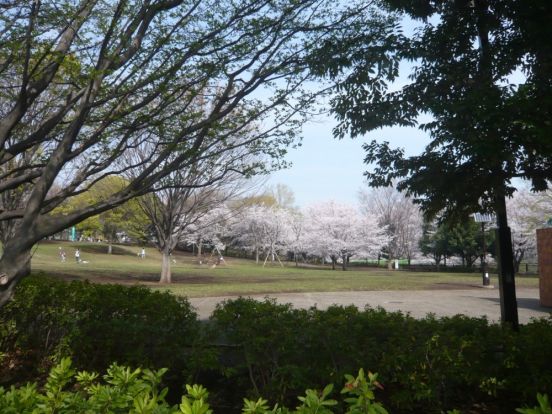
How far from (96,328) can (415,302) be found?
37.4 feet

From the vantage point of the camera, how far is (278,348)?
4199 mm

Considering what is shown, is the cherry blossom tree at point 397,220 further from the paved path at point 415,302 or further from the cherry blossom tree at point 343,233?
the paved path at point 415,302

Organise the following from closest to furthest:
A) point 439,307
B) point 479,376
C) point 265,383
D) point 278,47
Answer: point 479,376
point 265,383
point 278,47
point 439,307

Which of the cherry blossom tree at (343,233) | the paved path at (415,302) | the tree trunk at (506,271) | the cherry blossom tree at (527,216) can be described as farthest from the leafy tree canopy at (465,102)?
the cherry blossom tree at (343,233)

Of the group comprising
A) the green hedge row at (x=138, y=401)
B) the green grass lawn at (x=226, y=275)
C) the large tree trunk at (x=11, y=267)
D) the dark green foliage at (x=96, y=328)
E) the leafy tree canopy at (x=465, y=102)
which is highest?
the leafy tree canopy at (x=465, y=102)

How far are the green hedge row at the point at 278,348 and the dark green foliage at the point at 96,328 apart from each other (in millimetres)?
13


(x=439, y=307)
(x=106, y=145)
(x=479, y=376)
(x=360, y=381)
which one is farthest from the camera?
(x=439, y=307)

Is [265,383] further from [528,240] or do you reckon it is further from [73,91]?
[528,240]

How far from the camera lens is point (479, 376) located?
375 centimetres

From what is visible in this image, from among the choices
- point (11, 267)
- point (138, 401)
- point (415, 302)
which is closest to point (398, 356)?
point (138, 401)

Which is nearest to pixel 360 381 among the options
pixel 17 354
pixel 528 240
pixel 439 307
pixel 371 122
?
pixel 371 122

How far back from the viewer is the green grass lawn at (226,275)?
63.9 ft

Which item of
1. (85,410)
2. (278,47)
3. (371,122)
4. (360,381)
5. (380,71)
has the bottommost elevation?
(85,410)

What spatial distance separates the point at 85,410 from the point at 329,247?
51646 mm
